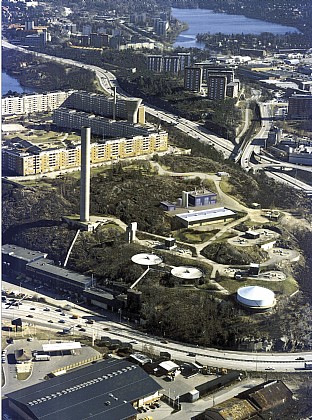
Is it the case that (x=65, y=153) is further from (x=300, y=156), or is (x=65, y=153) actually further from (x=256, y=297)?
(x=256, y=297)

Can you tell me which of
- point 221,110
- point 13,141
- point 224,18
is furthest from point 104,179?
point 224,18

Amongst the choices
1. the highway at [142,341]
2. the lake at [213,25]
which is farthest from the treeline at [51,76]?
the highway at [142,341]

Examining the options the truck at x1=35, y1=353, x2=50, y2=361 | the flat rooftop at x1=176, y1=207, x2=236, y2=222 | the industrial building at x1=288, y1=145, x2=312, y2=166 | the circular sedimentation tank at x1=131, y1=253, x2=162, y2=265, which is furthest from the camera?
the industrial building at x1=288, y1=145, x2=312, y2=166

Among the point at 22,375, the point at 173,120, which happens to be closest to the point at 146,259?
the point at 22,375

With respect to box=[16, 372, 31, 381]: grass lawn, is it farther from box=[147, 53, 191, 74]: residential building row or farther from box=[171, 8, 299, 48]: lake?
box=[147, 53, 191, 74]: residential building row

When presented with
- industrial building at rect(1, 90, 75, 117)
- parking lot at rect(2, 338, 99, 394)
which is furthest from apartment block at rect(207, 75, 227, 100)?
parking lot at rect(2, 338, 99, 394)

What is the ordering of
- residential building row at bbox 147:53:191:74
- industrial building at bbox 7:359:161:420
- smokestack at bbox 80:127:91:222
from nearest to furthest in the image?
industrial building at bbox 7:359:161:420
smokestack at bbox 80:127:91:222
residential building row at bbox 147:53:191:74

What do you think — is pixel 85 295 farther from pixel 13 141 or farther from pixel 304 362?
pixel 13 141
